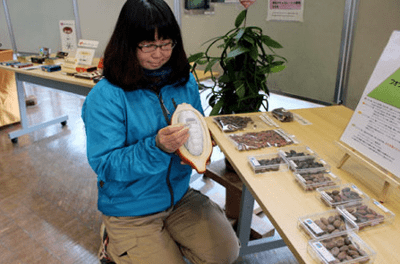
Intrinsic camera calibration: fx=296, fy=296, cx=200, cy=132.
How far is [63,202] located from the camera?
6.55 feet

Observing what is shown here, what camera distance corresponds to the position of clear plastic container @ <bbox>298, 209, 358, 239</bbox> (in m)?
0.64

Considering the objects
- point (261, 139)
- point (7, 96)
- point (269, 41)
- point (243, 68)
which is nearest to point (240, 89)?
point (243, 68)

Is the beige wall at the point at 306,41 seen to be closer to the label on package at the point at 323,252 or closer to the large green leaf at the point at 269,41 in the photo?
the large green leaf at the point at 269,41

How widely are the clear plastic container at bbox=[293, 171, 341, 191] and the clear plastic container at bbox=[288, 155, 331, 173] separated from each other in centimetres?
1

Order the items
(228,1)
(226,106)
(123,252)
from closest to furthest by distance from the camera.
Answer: (123,252), (226,106), (228,1)

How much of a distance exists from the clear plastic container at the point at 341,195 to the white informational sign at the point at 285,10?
1.23 meters

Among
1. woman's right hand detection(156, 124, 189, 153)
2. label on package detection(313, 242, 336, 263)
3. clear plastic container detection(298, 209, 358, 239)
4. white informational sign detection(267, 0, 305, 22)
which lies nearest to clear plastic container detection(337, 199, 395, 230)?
clear plastic container detection(298, 209, 358, 239)

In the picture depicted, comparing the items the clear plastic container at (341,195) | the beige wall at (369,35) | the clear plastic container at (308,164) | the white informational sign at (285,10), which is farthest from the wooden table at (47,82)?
the clear plastic container at (341,195)

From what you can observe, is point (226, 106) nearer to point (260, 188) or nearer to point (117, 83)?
point (117, 83)

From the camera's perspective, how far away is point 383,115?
79 cm

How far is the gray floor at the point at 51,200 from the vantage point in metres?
1.58

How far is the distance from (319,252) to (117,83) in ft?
2.71

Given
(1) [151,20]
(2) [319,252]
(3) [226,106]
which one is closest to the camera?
(2) [319,252]

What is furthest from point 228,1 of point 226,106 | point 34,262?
point 34,262
